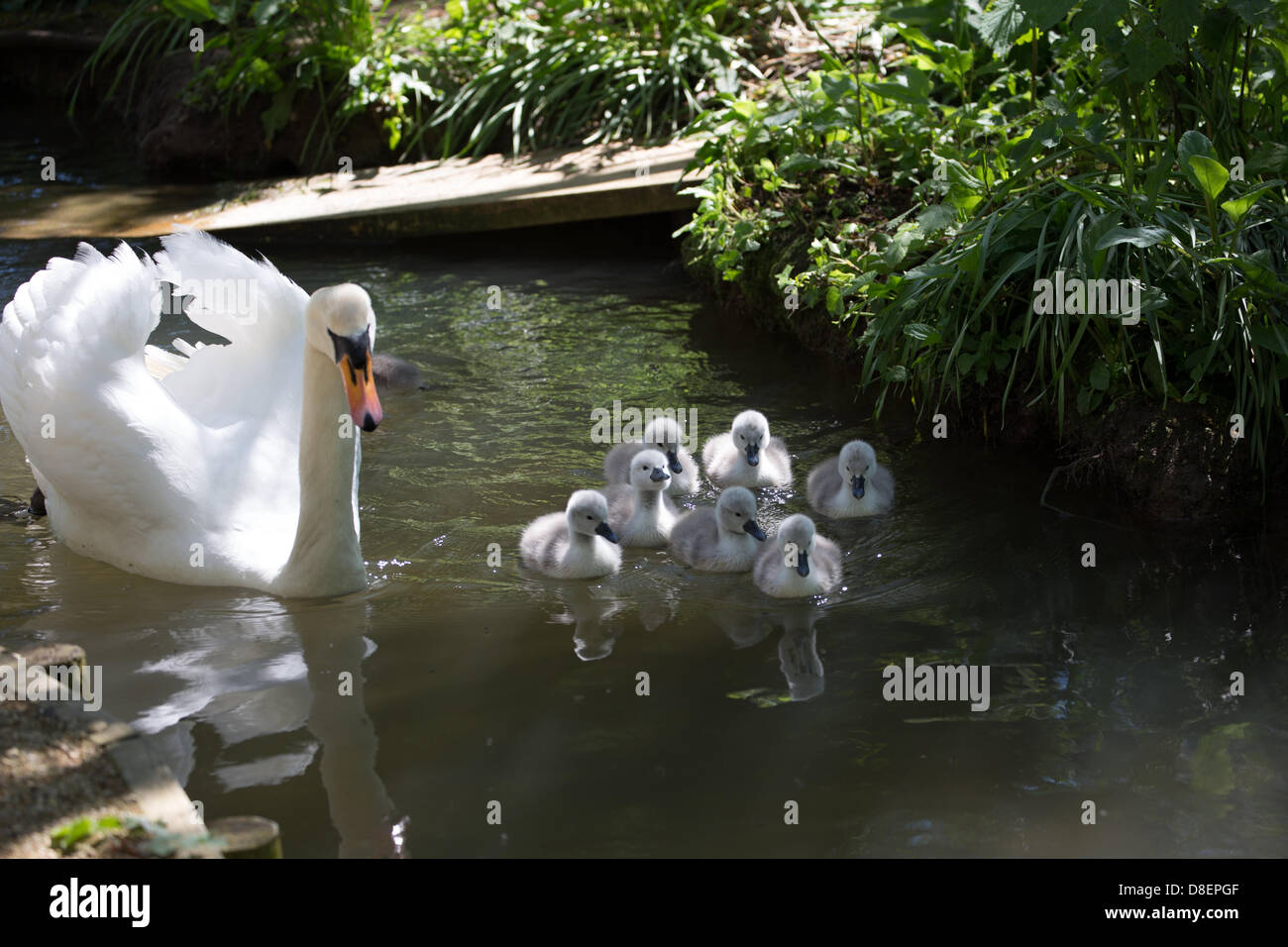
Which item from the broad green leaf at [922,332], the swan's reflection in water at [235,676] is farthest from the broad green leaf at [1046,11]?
the swan's reflection in water at [235,676]

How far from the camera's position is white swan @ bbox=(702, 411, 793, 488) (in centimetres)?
538

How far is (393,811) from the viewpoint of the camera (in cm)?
336

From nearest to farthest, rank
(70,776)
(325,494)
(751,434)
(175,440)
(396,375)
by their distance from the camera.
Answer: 1. (70,776)
2. (325,494)
3. (175,440)
4. (751,434)
5. (396,375)

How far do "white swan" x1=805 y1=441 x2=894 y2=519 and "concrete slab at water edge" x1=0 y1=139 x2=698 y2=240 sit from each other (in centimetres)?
336

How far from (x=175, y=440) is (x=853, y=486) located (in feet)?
8.31

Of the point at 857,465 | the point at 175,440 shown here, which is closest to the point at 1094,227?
the point at 857,465

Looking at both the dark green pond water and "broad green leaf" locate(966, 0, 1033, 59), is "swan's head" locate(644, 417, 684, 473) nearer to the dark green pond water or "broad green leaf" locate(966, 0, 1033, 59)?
the dark green pond water

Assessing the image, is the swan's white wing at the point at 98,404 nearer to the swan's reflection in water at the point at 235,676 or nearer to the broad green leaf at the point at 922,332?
the swan's reflection in water at the point at 235,676

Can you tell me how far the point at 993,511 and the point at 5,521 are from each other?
4.03m

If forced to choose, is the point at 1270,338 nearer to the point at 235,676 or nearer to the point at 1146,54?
the point at 1146,54

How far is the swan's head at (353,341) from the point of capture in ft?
12.6

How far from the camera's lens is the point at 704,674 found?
409 centimetres

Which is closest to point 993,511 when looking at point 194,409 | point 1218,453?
point 1218,453
